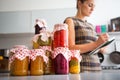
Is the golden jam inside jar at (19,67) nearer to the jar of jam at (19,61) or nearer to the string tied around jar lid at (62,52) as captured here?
the jar of jam at (19,61)

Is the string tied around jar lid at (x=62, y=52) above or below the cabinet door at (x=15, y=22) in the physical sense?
below

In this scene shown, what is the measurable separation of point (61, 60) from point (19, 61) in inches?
6.6

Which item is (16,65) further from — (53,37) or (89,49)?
(89,49)

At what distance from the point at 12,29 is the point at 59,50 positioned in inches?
86.7

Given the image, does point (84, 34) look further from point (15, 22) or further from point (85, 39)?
point (15, 22)

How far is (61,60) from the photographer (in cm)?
76

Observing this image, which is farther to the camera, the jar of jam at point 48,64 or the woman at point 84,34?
the woman at point 84,34

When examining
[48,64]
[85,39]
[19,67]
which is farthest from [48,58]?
[85,39]

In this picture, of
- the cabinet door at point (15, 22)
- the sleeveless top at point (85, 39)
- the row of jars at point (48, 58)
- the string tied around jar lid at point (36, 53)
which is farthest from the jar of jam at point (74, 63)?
the cabinet door at point (15, 22)

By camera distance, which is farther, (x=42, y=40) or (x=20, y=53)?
(x=42, y=40)

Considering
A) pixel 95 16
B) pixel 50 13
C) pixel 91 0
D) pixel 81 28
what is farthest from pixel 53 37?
pixel 95 16

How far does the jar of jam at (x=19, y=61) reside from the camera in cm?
73

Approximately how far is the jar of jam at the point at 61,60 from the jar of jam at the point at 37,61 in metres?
0.05

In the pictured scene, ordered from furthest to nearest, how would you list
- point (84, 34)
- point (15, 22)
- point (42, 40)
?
point (15, 22) < point (84, 34) < point (42, 40)
